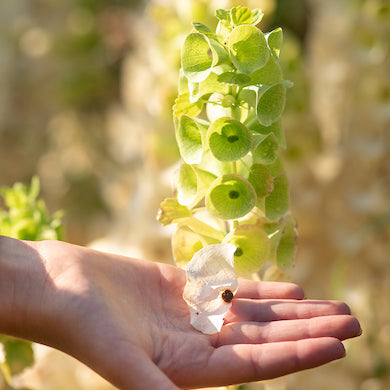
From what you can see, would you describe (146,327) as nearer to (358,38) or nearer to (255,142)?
(255,142)

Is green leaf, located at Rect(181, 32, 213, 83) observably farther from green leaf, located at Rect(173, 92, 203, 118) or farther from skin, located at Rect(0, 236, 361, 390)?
skin, located at Rect(0, 236, 361, 390)

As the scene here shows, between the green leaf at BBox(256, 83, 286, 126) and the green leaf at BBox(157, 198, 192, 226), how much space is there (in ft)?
0.52

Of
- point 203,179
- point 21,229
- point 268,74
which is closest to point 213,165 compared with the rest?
point 203,179

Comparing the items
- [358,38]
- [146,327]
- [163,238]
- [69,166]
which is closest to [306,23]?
[358,38]

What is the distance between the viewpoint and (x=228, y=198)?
0.72 meters

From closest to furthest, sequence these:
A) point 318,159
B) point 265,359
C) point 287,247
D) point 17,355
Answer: point 265,359
point 287,247
point 17,355
point 318,159

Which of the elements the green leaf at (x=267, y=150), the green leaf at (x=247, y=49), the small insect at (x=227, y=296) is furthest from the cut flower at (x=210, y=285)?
the green leaf at (x=247, y=49)

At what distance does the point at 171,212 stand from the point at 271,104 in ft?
0.62

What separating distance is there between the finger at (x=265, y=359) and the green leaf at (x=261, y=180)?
18 cm

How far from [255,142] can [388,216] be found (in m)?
0.92

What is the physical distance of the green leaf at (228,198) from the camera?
707 millimetres

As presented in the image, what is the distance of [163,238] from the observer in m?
1.32

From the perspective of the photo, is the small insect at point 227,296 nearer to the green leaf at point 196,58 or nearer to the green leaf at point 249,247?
the green leaf at point 249,247

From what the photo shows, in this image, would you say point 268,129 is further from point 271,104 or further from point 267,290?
point 267,290
